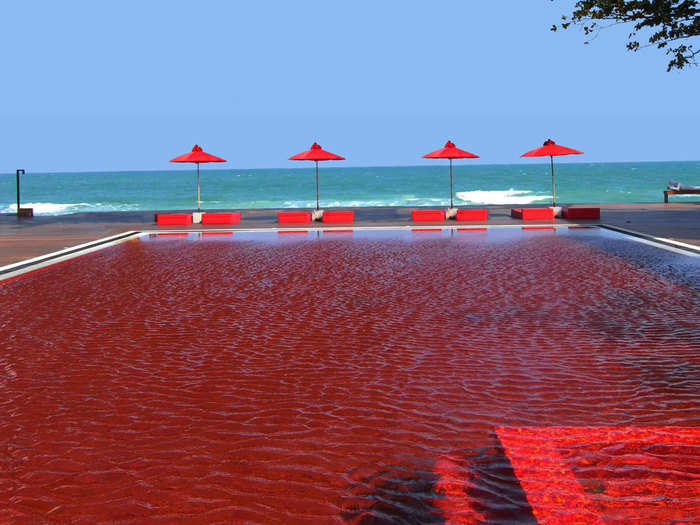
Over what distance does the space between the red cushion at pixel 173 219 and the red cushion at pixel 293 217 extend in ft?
11.3

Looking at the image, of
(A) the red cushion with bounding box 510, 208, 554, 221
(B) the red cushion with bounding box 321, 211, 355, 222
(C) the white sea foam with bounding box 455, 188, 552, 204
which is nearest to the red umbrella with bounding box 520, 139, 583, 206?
(A) the red cushion with bounding box 510, 208, 554, 221

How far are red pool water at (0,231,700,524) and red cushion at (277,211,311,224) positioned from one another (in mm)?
13159

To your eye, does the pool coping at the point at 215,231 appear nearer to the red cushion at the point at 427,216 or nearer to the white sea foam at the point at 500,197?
the red cushion at the point at 427,216

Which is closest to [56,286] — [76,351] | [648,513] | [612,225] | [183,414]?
[76,351]

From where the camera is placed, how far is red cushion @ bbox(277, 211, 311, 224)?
2412 centimetres

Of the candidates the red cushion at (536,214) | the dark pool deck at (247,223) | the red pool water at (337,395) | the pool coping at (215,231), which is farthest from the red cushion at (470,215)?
the red pool water at (337,395)

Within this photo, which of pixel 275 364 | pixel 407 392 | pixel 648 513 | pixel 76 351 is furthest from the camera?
pixel 76 351

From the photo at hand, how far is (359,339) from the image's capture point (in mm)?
7129

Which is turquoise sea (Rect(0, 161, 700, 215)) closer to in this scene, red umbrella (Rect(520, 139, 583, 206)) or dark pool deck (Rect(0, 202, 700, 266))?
dark pool deck (Rect(0, 202, 700, 266))

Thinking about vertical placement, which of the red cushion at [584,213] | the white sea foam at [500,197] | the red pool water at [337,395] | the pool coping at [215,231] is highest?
the white sea foam at [500,197]

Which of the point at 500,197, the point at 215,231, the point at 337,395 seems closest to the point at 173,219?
the point at 215,231

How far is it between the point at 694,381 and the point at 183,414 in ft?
13.6

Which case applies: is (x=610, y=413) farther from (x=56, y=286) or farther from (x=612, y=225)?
(x=612, y=225)

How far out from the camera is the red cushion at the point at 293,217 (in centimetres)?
2412
